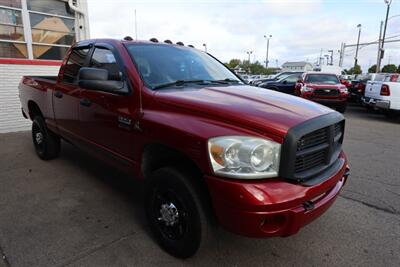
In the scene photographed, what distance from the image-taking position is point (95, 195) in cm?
391

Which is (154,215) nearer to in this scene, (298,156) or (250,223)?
(250,223)

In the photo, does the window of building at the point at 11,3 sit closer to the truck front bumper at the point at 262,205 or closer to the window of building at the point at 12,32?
the window of building at the point at 12,32

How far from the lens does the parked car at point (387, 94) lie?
9.91 metres

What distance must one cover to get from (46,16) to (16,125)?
115 inches

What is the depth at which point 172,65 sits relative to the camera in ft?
10.9

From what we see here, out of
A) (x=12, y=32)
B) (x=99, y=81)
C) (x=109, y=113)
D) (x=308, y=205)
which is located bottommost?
(x=308, y=205)

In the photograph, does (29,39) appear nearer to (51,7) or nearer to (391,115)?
(51,7)

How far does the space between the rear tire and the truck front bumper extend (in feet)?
12.6

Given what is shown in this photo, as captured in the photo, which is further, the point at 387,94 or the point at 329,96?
the point at 329,96

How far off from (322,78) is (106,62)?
11783mm

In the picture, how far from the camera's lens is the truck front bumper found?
Result: 205 cm

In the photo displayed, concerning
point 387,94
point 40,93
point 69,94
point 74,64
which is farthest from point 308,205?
point 387,94

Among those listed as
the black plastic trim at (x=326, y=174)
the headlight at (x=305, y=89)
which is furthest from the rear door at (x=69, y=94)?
the headlight at (x=305, y=89)

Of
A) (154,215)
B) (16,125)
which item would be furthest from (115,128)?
(16,125)
